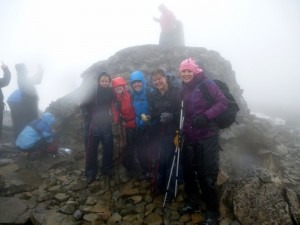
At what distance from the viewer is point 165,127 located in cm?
687

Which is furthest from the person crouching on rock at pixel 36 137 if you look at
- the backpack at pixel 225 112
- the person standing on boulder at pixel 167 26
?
the person standing on boulder at pixel 167 26

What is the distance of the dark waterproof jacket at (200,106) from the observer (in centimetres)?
581

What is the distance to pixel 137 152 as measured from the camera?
8.05 metres

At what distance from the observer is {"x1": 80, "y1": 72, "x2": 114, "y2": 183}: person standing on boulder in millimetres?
7736

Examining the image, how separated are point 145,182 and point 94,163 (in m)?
1.68

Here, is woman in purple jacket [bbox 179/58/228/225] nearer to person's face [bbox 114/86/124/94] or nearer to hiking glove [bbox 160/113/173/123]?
hiking glove [bbox 160/113/173/123]

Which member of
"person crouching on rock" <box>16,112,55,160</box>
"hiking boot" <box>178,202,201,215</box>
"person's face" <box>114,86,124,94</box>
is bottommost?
"hiking boot" <box>178,202,201,215</box>

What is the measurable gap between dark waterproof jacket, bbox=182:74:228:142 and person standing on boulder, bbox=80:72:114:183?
2.47 m

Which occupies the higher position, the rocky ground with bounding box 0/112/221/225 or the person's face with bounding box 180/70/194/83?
the person's face with bounding box 180/70/194/83

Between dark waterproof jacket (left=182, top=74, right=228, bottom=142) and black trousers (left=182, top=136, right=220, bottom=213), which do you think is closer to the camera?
dark waterproof jacket (left=182, top=74, right=228, bottom=142)

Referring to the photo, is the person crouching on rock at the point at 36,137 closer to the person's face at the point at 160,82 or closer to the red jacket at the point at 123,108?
the red jacket at the point at 123,108

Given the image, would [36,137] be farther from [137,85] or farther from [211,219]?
[211,219]

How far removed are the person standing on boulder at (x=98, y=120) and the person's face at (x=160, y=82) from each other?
1.54 m

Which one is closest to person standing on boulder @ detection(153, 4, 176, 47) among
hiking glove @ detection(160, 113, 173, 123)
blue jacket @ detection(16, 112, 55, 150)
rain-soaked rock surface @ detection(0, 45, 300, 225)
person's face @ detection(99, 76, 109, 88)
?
rain-soaked rock surface @ detection(0, 45, 300, 225)
